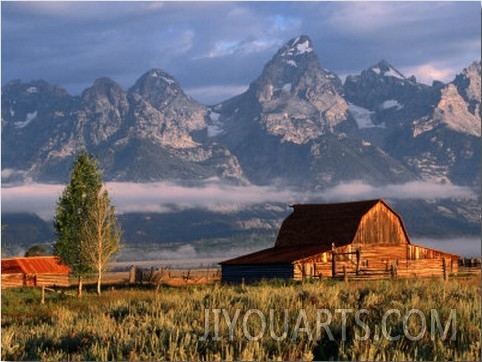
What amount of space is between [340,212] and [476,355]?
66.5 m

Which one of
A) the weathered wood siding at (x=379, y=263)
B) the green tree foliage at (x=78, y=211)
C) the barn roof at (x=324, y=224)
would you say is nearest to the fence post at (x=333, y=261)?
the weathered wood siding at (x=379, y=263)

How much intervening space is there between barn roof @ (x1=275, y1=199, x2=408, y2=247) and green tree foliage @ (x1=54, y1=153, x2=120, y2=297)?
20.4 meters

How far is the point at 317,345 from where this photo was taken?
58.3ft

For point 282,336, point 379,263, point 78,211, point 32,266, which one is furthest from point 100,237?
point 282,336

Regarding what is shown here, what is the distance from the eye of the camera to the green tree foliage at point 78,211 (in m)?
68.2

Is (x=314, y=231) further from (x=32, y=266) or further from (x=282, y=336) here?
(x=282, y=336)

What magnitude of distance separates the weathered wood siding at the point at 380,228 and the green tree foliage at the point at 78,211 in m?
22.5

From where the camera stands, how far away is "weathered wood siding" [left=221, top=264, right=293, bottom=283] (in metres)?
68.5

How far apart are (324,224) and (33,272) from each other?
2767 cm

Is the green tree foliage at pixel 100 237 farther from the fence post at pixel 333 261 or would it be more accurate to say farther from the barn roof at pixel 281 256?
the fence post at pixel 333 261

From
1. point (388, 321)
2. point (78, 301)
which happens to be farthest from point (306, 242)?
point (388, 321)

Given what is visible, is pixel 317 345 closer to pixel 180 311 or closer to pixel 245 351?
pixel 245 351

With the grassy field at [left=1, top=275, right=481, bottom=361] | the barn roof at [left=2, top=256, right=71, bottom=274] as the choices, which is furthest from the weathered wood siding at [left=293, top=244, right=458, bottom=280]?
the grassy field at [left=1, top=275, right=481, bottom=361]

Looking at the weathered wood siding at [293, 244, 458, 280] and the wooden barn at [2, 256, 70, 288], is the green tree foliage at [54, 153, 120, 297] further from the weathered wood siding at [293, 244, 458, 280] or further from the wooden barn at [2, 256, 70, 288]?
the weathered wood siding at [293, 244, 458, 280]
